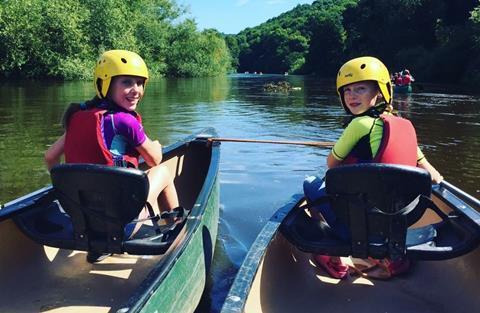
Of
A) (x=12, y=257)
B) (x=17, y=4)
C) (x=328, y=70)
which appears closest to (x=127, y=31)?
(x=17, y=4)

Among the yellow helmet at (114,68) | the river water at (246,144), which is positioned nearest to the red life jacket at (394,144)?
the yellow helmet at (114,68)

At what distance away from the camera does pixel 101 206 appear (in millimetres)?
3391

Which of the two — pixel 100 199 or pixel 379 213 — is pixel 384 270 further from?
pixel 100 199

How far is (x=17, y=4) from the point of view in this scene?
119 ft

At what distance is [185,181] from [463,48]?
128 feet

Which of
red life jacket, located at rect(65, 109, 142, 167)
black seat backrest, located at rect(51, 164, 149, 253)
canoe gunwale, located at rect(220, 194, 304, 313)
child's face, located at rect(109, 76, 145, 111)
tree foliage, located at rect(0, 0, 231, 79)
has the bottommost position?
canoe gunwale, located at rect(220, 194, 304, 313)

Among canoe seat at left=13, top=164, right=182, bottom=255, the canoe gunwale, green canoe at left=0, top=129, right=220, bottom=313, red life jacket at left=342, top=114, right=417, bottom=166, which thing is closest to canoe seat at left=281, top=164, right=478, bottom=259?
the canoe gunwale

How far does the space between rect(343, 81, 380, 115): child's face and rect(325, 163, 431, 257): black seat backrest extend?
2.12 ft

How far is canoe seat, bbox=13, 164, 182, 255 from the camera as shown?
3.30 m

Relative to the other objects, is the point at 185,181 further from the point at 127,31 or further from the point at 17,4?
the point at 127,31

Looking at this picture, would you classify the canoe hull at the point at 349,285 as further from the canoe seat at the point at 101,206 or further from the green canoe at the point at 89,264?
the canoe seat at the point at 101,206

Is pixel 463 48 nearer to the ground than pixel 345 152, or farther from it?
farther from it

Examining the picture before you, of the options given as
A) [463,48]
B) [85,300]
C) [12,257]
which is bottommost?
[85,300]

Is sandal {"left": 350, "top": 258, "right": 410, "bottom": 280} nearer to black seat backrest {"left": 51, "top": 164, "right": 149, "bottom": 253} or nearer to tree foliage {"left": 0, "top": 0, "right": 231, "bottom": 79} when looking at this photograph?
black seat backrest {"left": 51, "top": 164, "right": 149, "bottom": 253}
